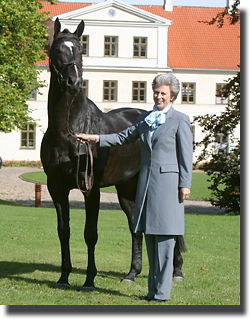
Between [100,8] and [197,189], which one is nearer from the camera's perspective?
[197,189]

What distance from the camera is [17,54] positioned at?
21.1 meters

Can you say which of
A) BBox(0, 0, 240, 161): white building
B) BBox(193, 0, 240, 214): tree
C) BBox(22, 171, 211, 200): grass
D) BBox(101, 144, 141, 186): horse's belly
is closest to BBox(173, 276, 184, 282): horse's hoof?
BBox(101, 144, 141, 186): horse's belly

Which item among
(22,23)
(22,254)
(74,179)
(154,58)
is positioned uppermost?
(154,58)

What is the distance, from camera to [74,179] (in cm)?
579

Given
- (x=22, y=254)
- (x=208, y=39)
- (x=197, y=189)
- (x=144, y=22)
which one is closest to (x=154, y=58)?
(x=144, y=22)

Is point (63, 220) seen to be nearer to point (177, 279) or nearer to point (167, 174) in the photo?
point (167, 174)

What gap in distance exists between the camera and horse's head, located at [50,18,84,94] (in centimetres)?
527

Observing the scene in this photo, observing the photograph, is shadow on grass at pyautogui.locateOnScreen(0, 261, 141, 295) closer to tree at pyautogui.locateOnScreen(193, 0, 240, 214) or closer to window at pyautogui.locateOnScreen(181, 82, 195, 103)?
tree at pyautogui.locateOnScreen(193, 0, 240, 214)

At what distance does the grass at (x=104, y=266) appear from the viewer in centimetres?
563

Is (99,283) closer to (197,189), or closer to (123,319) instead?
(123,319)

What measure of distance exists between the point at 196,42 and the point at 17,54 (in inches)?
1193

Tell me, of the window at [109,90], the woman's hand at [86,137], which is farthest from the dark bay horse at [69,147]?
the window at [109,90]

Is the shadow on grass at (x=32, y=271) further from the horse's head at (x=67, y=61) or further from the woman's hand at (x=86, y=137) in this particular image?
the horse's head at (x=67, y=61)

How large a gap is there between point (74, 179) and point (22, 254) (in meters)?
3.37
